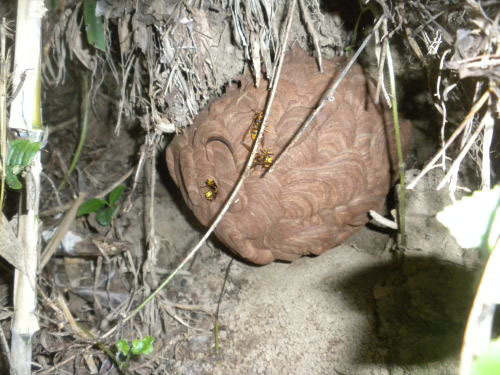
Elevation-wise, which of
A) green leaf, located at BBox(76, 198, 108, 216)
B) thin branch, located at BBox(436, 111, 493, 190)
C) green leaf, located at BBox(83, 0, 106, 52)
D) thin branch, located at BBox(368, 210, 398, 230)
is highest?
green leaf, located at BBox(83, 0, 106, 52)

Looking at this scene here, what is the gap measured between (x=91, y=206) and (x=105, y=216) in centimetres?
10

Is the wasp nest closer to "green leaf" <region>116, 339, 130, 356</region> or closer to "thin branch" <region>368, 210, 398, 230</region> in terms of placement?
"thin branch" <region>368, 210, 398, 230</region>

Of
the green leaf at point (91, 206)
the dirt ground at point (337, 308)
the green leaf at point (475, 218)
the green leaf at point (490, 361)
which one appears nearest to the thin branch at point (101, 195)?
the green leaf at point (91, 206)

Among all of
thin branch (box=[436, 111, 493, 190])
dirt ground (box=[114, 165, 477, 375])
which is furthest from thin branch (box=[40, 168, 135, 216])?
thin branch (box=[436, 111, 493, 190])

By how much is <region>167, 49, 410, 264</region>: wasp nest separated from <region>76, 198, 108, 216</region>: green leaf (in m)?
0.78

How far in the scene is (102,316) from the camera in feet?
7.07

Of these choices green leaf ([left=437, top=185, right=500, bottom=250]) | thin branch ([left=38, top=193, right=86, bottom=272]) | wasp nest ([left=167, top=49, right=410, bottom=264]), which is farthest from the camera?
thin branch ([left=38, top=193, right=86, bottom=272])

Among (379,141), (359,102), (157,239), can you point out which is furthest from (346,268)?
(157,239)

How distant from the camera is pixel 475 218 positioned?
32.8 inches

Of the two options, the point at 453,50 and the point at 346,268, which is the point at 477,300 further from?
the point at 346,268

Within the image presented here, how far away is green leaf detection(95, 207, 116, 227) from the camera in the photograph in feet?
7.57

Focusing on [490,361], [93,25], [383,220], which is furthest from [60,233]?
[490,361]

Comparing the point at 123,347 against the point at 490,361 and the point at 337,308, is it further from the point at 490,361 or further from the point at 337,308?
the point at 490,361

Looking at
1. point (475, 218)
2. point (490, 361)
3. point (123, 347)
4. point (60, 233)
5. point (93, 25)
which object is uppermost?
point (93, 25)
